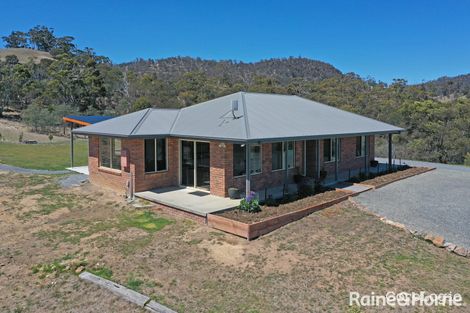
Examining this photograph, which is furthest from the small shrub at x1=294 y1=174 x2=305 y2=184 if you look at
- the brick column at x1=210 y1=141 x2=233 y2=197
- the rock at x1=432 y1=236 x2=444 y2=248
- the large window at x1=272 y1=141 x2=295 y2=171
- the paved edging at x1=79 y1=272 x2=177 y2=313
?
the paved edging at x1=79 y1=272 x2=177 y2=313

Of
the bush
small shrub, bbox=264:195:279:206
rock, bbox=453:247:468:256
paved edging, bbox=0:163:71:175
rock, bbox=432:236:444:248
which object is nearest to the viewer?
rock, bbox=453:247:468:256

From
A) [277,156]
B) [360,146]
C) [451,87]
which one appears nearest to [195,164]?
[277,156]

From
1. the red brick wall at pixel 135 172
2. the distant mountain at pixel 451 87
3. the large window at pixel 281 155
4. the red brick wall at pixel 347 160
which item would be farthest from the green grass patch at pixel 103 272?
the distant mountain at pixel 451 87

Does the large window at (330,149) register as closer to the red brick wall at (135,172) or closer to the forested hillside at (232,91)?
the red brick wall at (135,172)

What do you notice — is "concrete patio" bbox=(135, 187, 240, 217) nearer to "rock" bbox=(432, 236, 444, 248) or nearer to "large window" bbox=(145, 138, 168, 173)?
"large window" bbox=(145, 138, 168, 173)

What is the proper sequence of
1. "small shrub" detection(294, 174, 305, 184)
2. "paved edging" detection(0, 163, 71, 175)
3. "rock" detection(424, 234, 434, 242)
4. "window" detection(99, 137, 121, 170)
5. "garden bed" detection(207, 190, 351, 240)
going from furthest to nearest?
"paved edging" detection(0, 163, 71, 175) → "small shrub" detection(294, 174, 305, 184) → "window" detection(99, 137, 121, 170) → "garden bed" detection(207, 190, 351, 240) → "rock" detection(424, 234, 434, 242)

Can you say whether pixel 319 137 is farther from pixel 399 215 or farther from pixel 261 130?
pixel 399 215

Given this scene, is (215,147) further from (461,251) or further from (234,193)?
(461,251)
